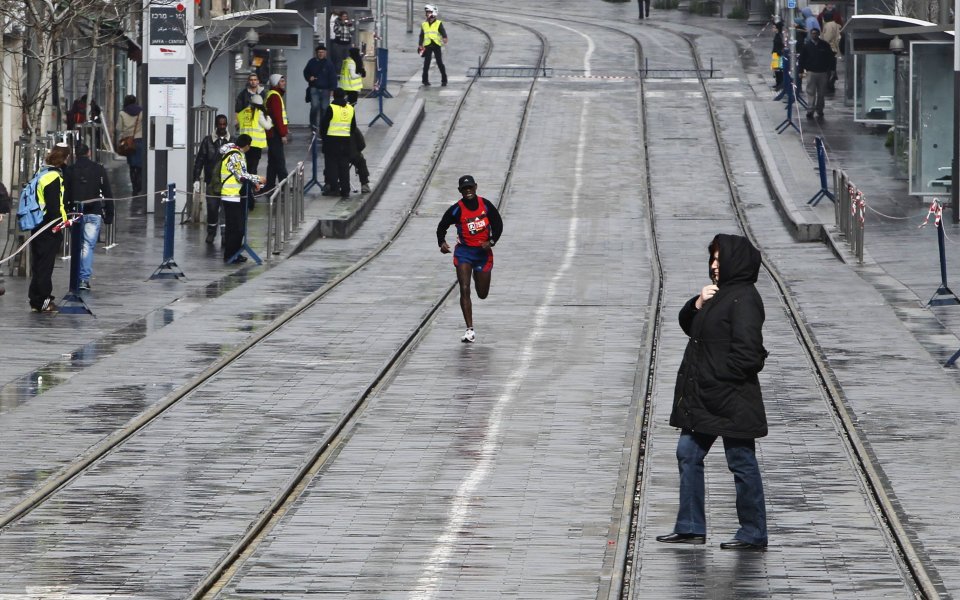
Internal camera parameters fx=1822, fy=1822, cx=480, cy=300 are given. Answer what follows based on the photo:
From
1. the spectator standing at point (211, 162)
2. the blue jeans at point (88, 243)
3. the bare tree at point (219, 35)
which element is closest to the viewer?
the blue jeans at point (88, 243)

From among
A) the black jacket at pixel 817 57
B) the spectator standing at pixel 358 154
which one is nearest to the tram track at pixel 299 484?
the spectator standing at pixel 358 154

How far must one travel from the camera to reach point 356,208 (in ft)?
100

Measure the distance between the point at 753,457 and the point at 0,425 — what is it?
629cm

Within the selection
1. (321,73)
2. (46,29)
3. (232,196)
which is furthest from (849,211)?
(321,73)

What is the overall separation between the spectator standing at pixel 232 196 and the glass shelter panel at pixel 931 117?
12.2m

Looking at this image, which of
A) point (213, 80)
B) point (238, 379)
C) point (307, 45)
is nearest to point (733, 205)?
point (213, 80)

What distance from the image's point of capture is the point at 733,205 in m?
32.2

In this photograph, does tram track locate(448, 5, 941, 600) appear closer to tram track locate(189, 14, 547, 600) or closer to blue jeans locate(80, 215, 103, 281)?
tram track locate(189, 14, 547, 600)

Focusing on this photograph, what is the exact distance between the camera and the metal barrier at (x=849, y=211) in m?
25.6

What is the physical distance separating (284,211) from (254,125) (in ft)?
11.0

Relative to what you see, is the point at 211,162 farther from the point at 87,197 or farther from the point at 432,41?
the point at 432,41

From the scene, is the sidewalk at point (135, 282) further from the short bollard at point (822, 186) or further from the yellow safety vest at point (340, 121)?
the short bollard at point (822, 186)

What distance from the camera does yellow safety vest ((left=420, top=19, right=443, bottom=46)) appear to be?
148ft

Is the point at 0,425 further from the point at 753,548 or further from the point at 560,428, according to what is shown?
the point at 753,548
